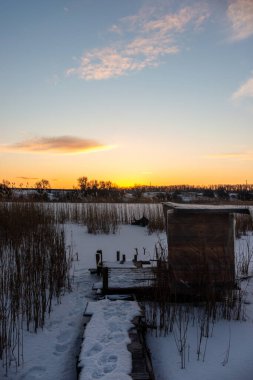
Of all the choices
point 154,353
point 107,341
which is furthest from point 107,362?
point 154,353

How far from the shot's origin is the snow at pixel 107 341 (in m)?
2.44

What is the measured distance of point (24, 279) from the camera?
392cm

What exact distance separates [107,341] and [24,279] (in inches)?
57.6

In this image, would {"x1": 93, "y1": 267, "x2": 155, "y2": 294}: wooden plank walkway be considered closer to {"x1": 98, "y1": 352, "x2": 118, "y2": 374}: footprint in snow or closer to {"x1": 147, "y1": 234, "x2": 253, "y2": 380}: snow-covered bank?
{"x1": 147, "y1": 234, "x2": 253, "y2": 380}: snow-covered bank

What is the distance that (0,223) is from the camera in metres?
7.73

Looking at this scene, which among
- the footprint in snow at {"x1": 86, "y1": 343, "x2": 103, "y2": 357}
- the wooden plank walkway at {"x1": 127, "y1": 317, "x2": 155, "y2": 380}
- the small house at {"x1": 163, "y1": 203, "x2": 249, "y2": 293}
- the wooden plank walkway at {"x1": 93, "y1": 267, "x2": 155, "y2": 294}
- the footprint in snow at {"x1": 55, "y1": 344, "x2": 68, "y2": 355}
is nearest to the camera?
the wooden plank walkway at {"x1": 127, "y1": 317, "x2": 155, "y2": 380}

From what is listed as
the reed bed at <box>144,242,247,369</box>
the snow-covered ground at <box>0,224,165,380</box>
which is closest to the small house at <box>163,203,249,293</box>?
the reed bed at <box>144,242,247,369</box>

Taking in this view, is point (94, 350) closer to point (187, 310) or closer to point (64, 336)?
point (64, 336)

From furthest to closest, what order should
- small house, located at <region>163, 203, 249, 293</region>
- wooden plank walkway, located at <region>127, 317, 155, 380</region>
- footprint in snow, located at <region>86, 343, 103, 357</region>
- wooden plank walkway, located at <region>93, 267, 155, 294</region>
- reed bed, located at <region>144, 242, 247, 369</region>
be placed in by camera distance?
wooden plank walkway, located at <region>93, 267, 155, 294</region> < small house, located at <region>163, 203, 249, 293</region> < reed bed, located at <region>144, 242, 247, 369</region> < footprint in snow, located at <region>86, 343, 103, 357</region> < wooden plank walkway, located at <region>127, 317, 155, 380</region>

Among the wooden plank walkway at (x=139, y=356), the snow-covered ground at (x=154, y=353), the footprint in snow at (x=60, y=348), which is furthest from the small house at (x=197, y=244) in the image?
the footprint in snow at (x=60, y=348)

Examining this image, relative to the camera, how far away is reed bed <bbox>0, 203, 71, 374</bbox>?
10.2ft

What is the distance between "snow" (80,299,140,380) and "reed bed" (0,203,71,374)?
584 mm

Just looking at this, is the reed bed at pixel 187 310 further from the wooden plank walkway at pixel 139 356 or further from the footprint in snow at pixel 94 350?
the footprint in snow at pixel 94 350

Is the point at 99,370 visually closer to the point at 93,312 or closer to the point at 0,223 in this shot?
the point at 93,312
